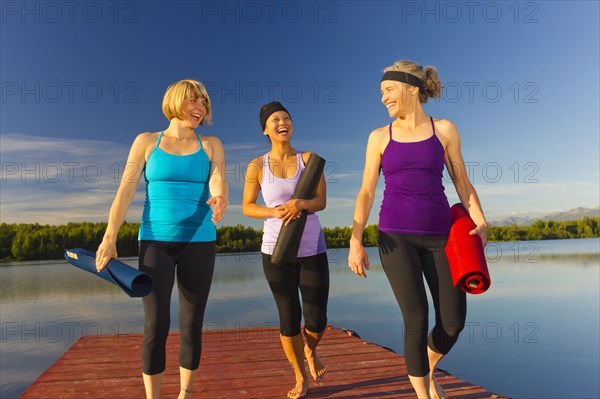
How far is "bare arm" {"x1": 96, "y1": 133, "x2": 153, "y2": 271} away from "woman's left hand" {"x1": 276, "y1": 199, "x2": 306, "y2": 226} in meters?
1.06

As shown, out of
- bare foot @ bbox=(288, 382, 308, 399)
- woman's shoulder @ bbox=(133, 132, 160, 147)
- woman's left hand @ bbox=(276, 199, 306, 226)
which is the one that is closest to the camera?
woman's shoulder @ bbox=(133, 132, 160, 147)

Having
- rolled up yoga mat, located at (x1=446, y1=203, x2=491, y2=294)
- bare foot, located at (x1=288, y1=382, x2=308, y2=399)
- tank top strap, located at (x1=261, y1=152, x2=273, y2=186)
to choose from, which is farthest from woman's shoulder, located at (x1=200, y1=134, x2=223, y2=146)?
bare foot, located at (x1=288, y1=382, x2=308, y2=399)

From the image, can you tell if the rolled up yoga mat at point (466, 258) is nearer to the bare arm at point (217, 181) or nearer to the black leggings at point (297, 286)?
the black leggings at point (297, 286)

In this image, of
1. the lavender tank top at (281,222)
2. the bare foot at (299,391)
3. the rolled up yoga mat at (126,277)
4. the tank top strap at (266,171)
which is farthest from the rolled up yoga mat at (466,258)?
the rolled up yoga mat at (126,277)

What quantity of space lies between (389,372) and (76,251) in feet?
10.6

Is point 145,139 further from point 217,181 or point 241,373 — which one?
point 241,373

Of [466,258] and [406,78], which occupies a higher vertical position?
[406,78]

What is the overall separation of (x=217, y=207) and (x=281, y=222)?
0.65 metres

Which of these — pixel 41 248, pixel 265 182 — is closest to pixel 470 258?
pixel 265 182

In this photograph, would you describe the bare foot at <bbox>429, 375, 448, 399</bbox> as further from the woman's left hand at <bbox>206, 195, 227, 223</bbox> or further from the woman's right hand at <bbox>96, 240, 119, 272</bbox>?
the woman's right hand at <bbox>96, 240, 119, 272</bbox>

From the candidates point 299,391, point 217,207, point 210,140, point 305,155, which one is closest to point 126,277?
point 217,207

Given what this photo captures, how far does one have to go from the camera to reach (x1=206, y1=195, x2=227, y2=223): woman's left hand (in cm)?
309

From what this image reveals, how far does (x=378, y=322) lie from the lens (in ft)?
70.9

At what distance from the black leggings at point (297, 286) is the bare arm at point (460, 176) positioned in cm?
117
